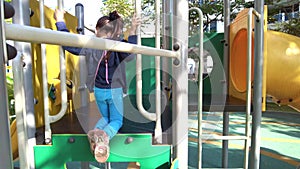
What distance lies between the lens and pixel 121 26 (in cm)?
189

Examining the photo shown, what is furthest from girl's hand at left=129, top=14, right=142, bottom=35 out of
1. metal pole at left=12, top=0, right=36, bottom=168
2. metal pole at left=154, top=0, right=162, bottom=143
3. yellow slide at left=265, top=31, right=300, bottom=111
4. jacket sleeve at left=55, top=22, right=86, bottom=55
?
yellow slide at left=265, top=31, right=300, bottom=111

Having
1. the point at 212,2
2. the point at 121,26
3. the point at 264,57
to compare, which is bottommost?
the point at 264,57

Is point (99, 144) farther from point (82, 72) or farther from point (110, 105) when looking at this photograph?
point (82, 72)

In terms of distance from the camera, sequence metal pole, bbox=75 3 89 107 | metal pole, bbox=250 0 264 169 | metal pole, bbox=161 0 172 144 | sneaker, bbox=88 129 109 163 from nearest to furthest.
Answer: sneaker, bbox=88 129 109 163 < metal pole, bbox=161 0 172 144 < metal pole, bbox=250 0 264 169 < metal pole, bbox=75 3 89 107

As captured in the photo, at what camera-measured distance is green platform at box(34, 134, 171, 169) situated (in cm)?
167

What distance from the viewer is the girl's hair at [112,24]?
72.8 inches

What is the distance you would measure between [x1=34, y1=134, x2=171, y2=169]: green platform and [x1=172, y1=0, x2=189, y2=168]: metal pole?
0.08m

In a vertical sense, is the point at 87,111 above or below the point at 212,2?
below

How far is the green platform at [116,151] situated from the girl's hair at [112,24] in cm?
71

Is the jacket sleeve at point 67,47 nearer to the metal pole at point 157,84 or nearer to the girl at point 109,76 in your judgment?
the girl at point 109,76

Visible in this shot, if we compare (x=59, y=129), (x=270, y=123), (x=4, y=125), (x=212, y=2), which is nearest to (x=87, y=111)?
(x=59, y=129)

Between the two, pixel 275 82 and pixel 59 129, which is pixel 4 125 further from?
pixel 275 82

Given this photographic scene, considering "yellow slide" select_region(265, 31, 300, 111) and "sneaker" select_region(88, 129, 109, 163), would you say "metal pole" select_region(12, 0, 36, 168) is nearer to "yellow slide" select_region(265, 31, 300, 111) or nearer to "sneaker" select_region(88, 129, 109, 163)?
"sneaker" select_region(88, 129, 109, 163)

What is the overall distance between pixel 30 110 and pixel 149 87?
76.9 inches
